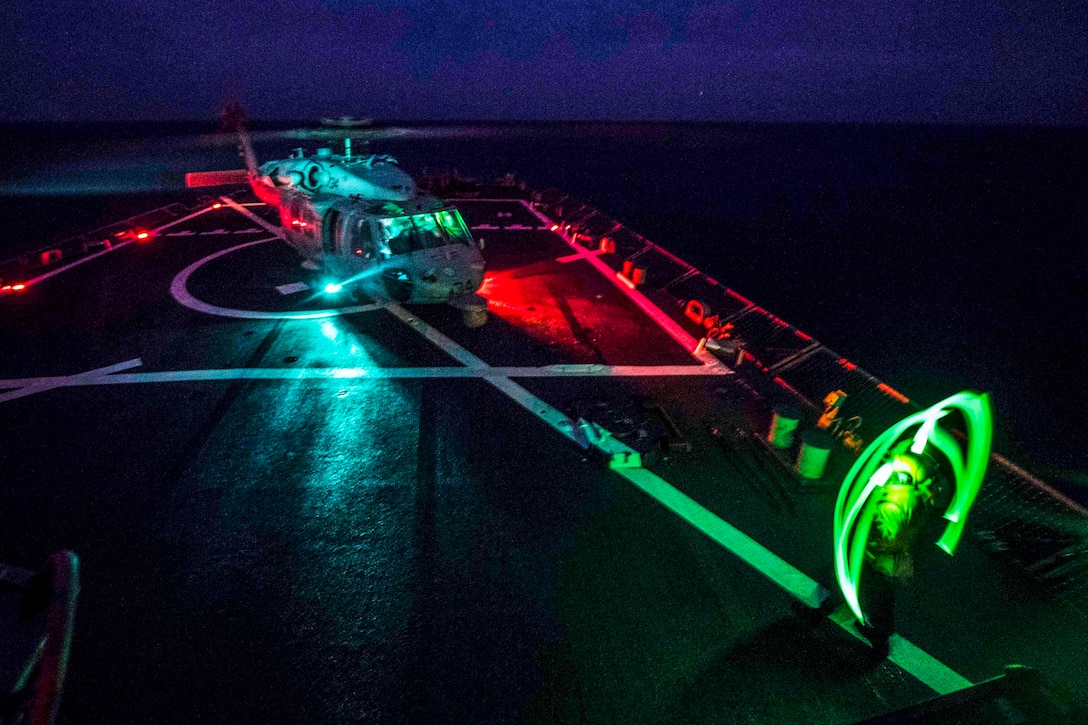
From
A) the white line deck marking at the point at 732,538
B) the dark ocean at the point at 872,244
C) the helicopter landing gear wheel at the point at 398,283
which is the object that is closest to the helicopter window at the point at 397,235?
the helicopter landing gear wheel at the point at 398,283

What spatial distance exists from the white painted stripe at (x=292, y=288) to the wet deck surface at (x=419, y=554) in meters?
4.79

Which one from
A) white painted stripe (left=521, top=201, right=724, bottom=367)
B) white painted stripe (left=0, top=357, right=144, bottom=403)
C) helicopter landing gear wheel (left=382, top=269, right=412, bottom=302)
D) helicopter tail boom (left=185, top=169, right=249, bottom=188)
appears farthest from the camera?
helicopter tail boom (left=185, top=169, right=249, bottom=188)

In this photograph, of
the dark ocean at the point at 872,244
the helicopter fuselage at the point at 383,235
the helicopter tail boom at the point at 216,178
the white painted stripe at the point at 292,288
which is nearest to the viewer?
the helicopter fuselage at the point at 383,235

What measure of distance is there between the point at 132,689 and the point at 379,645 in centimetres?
249

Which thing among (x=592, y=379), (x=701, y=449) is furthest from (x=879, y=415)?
(x=592, y=379)

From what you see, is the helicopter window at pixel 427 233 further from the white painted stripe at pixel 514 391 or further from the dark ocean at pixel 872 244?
the dark ocean at pixel 872 244

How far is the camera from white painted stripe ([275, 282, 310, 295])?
17.9 m

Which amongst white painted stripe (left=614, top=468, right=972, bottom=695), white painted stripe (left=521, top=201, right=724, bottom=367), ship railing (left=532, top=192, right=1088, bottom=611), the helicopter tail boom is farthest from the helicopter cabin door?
the helicopter tail boom

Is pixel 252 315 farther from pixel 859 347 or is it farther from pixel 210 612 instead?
pixel 859 347

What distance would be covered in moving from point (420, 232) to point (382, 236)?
Answer: 41.5 inches

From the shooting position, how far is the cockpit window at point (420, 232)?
49.4 ft

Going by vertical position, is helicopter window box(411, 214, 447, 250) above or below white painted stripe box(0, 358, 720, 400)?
above

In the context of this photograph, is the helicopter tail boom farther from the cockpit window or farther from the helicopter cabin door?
the cockpit window

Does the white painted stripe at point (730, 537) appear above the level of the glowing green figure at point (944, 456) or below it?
below
